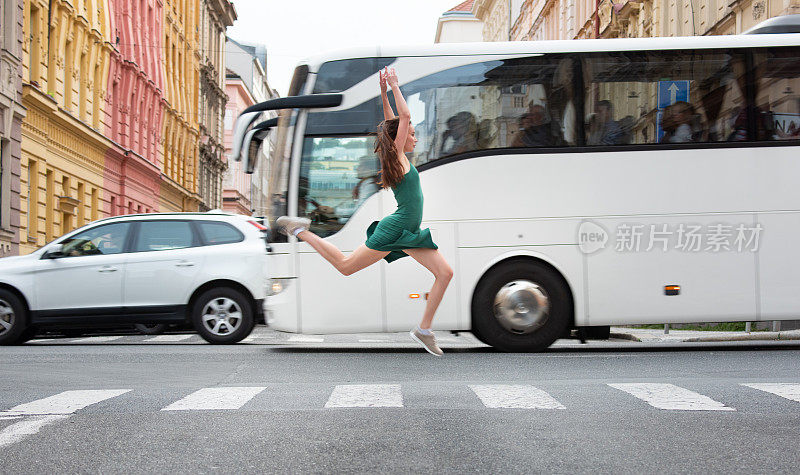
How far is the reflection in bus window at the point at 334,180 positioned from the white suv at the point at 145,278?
9.30 feet

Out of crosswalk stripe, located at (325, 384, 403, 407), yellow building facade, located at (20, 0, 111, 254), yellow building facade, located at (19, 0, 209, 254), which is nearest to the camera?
crosswalk stripe, located at (325, 384, 403, 407)

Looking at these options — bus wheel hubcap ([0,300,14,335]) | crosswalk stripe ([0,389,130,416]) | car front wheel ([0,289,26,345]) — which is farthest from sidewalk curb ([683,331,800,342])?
crosswalk stripe ([0,389,130,416])

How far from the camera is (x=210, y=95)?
65.3 meters

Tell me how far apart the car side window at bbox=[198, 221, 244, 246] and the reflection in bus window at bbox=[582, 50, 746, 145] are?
210 inches

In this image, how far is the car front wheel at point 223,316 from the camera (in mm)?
15117

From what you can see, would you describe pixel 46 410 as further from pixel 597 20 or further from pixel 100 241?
pixel 597 20

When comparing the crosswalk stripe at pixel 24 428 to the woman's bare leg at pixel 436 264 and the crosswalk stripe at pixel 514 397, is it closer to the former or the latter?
the crosswalk stripe at pixel 514 397

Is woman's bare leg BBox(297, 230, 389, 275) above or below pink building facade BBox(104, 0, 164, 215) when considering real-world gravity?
below

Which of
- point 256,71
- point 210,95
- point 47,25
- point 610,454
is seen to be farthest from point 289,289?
point 256,71

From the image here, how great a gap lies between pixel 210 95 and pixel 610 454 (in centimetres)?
6180

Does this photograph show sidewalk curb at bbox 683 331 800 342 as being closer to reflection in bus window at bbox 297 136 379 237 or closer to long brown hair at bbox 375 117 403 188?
reflection in bus window at bbox 297 136 379 237

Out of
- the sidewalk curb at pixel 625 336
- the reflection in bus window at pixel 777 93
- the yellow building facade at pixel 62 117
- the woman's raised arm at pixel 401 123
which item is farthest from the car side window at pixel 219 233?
the yellow building facade at pixel 62 117

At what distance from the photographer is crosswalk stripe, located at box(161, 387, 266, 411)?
7111 mm

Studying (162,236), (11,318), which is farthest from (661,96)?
(11,318)
